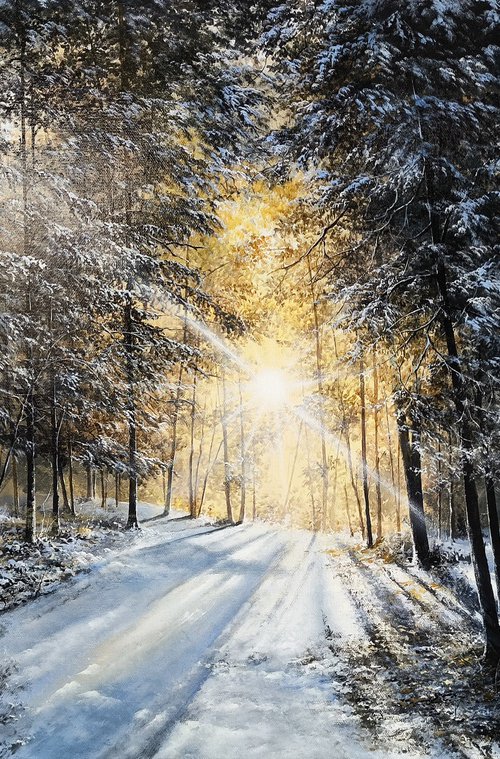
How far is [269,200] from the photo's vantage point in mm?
10898

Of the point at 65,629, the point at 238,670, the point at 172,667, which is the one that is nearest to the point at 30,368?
the point at 65,629

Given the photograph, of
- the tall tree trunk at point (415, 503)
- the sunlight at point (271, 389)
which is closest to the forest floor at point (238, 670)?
the tall tree trunk at point (415, 503)

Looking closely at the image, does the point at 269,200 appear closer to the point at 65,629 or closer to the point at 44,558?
the point at 44,558

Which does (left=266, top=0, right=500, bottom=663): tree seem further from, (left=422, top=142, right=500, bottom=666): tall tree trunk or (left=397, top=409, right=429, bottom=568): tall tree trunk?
(left=397, top=409, right=429, bottom=568): tall tree trunk

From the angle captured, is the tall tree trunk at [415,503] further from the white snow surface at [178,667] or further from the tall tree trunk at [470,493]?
the tall tree trunk at [470,493]

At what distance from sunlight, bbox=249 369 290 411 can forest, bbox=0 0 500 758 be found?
10.4 meters

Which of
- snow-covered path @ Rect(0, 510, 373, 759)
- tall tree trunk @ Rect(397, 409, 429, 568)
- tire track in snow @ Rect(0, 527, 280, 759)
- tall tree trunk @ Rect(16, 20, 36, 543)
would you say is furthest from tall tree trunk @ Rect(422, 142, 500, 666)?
tall tree trunk @ Rect(16, 20, 36, 543)

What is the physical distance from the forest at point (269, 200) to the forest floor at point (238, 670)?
472 mm

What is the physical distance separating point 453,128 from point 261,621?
8.22 meters

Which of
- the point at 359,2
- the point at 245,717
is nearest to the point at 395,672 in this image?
the point at 245,717

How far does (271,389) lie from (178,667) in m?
23.8

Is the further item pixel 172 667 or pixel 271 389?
pixel 271 389

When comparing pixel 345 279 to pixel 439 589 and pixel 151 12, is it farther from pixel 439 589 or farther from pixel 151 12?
pixel 151 12

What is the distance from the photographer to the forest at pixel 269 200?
714 cm
